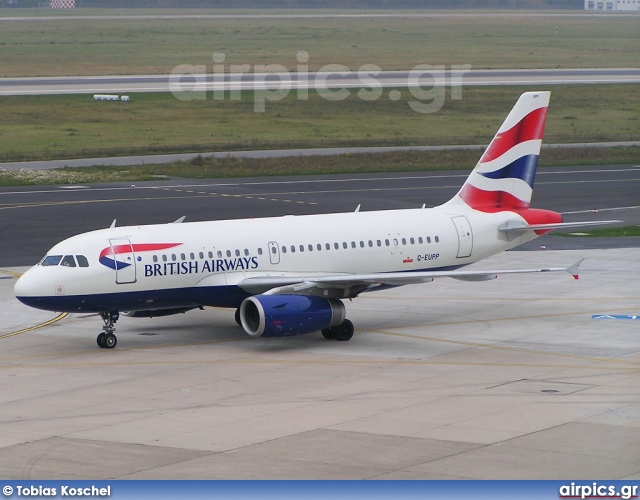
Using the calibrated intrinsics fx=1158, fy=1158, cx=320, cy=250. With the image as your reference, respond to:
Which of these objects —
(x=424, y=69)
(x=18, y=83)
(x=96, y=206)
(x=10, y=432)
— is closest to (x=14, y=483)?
(x=10, y=432)

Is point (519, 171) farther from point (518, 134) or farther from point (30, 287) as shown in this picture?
point (30, 287)

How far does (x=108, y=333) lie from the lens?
4053cm

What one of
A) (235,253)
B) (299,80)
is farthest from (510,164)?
(299,80)

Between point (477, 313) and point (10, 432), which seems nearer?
point (10, 432)

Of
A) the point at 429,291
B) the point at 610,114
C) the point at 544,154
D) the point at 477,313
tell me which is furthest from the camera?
the point at 610,114

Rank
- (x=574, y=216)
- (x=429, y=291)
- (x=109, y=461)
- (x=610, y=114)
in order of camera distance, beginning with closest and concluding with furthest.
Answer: (x=109, y=461) < (x=429, y=291) < (x=574, y=216) < (x=610, y=114)

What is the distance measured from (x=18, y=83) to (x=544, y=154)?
232 feet

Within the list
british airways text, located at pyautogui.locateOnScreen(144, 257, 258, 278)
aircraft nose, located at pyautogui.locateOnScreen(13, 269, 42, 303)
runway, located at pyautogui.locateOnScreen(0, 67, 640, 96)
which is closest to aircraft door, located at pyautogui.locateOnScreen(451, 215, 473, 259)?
british airways text, located at pyautogui.locateOnScreen(144, 257, 258, 278)

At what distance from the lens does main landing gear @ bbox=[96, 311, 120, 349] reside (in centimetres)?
4038

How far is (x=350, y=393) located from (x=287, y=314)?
6.47 m

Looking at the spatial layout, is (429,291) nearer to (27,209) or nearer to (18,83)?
(27,209)

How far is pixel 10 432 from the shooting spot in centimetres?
2953

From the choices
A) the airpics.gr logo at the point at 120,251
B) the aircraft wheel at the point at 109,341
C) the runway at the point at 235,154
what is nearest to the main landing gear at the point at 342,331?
the airpics.gr logo at the point at 120,251

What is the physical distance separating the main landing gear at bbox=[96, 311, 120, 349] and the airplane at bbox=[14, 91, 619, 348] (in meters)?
0.04
